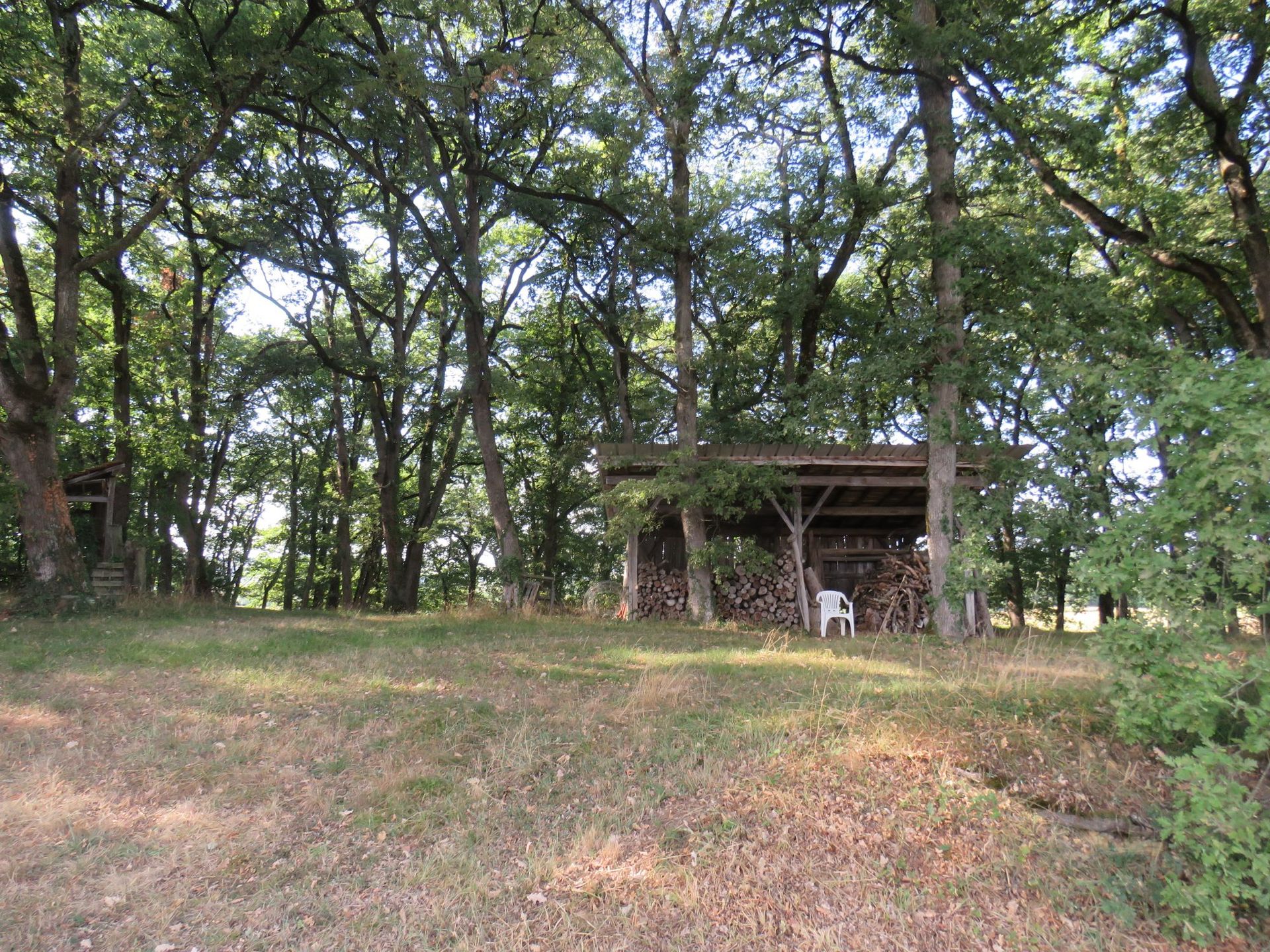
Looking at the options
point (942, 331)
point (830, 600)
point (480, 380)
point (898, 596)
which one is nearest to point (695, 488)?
point (830, 600)

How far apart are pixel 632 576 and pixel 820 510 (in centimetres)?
397

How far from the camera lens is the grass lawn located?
326 centimetres

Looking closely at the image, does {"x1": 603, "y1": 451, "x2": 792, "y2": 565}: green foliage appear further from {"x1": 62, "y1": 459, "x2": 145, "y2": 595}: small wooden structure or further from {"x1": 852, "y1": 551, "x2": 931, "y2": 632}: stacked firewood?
{"x1": 62, "y1": 459, "x2": 145, "y2": 595}: small wooden structure

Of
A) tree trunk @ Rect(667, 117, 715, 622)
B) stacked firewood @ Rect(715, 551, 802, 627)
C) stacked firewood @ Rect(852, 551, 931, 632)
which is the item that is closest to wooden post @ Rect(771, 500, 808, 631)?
stacked firewood @ Rect(715, 551, 802, 627)

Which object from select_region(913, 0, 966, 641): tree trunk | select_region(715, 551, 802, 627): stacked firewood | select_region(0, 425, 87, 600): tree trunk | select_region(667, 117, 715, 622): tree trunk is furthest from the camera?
select_region(715, 551, 802, 627): stacked firewood

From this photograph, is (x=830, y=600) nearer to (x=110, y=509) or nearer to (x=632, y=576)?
(x=632, y=576)

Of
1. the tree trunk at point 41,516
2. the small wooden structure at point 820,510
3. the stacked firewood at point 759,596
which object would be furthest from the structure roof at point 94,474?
the stacked firewood at point 759,596

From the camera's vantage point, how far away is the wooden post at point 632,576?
13055mm

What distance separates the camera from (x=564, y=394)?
2200cm

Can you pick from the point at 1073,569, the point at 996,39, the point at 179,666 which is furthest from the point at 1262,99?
the point at 179,666

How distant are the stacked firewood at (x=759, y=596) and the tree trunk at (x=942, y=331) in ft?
11.7

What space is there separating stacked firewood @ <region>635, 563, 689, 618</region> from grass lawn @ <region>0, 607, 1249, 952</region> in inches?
282

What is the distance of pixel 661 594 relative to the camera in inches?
548

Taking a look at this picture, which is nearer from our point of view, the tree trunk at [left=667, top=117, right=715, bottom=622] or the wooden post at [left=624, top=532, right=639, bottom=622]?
the tree trunk at [left=667, top=117, right=715, bottom=622]
